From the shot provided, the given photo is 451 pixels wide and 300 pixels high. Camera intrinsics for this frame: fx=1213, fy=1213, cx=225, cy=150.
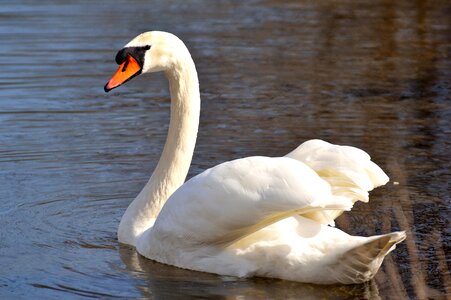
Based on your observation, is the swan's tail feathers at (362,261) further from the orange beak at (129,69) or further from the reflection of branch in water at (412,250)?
the orange beak at (129,69)

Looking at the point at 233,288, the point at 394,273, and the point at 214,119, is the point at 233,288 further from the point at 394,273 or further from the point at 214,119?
the point at 214,119


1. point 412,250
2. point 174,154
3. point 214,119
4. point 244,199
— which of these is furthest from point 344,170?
point 214,119

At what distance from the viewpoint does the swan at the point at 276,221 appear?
6.45 metres

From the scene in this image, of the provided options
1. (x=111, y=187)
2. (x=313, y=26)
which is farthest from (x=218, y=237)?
(x=313, y=26)

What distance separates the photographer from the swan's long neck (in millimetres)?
7766

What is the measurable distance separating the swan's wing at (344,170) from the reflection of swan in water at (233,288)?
446 millimetres

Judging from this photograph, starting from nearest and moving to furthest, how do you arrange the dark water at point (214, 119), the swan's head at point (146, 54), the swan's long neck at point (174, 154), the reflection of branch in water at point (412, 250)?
the reflection of branch in water at point (412, 250) < the dark water at point (214, 119) < the swan's head at point (146, 54) < the swan's long neck at point (174, 154)

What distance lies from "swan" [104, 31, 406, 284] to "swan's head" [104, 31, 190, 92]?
100 centimetres

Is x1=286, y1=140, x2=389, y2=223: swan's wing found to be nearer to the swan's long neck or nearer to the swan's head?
the swan's long neck

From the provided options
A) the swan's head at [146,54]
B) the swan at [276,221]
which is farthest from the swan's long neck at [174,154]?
the swan at [276,221]

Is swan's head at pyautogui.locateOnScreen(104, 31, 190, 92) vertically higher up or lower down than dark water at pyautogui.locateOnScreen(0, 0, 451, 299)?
higher up

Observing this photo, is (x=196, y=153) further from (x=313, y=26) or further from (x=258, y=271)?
(x=313, y=26)

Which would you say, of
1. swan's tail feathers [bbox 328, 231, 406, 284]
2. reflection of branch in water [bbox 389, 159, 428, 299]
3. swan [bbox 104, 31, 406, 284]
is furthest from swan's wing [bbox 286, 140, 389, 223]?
swan's tail feathers [bbox 328, 231, 406, 284]

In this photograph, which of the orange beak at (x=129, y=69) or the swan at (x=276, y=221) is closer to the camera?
the swan at (x=276, y=221)
